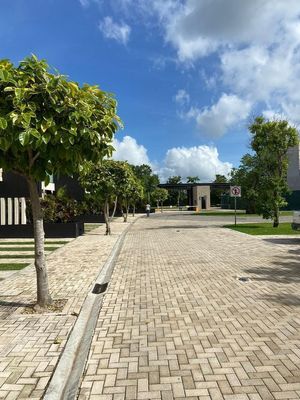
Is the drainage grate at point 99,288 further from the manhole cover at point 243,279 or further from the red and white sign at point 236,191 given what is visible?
the red and white sign at point 236,191

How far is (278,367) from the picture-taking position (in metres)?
4.35

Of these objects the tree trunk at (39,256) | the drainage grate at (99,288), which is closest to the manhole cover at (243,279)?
the drainage grate at (99,288)

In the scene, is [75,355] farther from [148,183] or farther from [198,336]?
[148,183]

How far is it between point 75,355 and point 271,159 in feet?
75.2

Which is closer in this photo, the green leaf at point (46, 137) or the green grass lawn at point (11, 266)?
the green leaf at point (46, 137)

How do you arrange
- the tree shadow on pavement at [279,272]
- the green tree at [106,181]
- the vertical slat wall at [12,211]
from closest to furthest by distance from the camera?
the tree shadow on pavement at [279,272] → the green tree at [106,181] → the vertical slat wall at [12,211]

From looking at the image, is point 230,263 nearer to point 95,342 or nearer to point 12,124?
point 95,342

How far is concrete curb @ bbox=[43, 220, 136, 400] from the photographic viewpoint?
3979 millimetres

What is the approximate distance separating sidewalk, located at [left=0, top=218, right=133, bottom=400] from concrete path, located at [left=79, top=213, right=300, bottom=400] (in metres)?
0.50

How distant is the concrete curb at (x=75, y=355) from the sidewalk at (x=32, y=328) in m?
0.09

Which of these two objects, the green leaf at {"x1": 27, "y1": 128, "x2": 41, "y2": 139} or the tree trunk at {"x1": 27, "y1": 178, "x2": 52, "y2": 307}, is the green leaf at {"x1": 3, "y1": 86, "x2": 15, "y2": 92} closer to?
the green leaf at {"x1": 27, "y1": 128, "x2": 41, "y2": 139}

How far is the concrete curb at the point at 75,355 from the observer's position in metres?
3.98

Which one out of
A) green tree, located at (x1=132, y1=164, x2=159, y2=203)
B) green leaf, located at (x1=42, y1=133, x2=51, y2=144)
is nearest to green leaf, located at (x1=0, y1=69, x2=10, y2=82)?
green leaf, located at (x1=42, y1=133, x2=51, y2=144)

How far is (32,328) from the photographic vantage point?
227 inches
